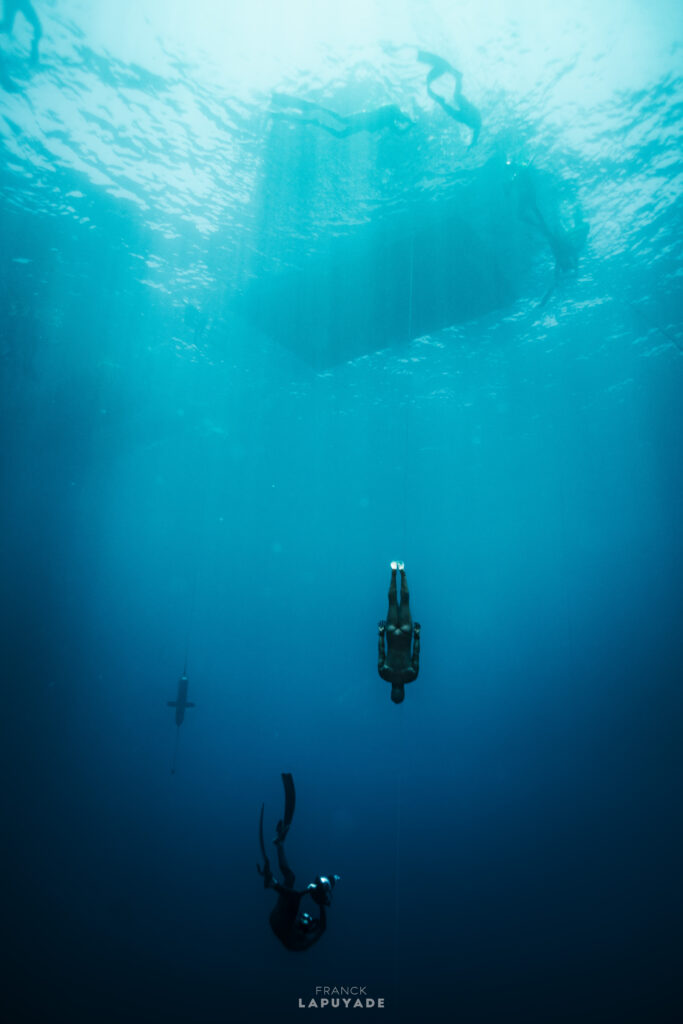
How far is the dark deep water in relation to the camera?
11.2 m

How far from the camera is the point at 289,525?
40.8 metres

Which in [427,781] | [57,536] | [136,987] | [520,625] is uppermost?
[57,536]

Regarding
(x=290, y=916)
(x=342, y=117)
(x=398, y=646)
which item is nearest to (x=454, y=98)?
(x=342, y=117)

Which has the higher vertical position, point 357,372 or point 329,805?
point 357,372

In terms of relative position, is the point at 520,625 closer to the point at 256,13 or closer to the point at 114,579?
the point at 114,579

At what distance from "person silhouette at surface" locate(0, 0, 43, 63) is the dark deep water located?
0.21 metres

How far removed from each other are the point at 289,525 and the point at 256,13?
33.2m

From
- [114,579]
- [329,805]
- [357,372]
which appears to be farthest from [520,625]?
[114,579]

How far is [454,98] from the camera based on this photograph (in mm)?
10602

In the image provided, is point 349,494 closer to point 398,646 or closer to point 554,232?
point 554,232

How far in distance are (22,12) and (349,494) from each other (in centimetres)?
2768

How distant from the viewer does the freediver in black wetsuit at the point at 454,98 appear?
9.71m

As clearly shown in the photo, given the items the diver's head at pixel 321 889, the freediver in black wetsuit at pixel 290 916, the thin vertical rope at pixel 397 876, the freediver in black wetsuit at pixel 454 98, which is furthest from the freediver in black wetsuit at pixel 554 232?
the thin vertical rope at pixel 397 876

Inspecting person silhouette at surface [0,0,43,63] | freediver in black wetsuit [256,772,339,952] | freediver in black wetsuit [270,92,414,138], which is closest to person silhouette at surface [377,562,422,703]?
freediver in black wetsuit [256,772,339,952]
